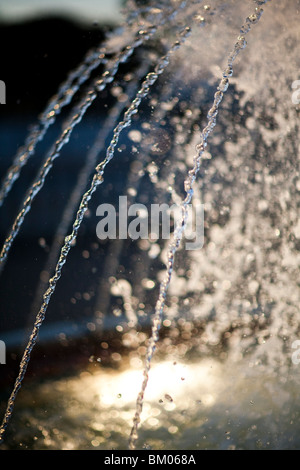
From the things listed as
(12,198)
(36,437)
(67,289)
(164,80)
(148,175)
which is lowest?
(12,198)

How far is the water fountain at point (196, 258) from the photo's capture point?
2.25m

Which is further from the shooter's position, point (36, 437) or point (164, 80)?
point (164, 80)

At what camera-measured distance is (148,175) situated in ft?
10.7

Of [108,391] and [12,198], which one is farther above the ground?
[108,391]

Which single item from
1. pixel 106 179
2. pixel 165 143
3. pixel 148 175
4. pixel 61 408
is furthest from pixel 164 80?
pixel 61 408

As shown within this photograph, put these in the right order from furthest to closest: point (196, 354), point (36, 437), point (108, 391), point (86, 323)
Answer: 1. point (86, 323)
2. point (196, 354)
3. point (108, 391)
4. point (36, 437)

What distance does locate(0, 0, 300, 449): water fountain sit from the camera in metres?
2.25

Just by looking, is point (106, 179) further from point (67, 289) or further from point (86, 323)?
point (86, 323)

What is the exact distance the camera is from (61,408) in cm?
243

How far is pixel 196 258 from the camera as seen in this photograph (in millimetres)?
3041

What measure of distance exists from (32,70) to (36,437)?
267 centimetres

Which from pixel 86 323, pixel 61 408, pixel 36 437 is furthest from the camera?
pixel 86 323

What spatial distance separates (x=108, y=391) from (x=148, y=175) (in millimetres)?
1414
